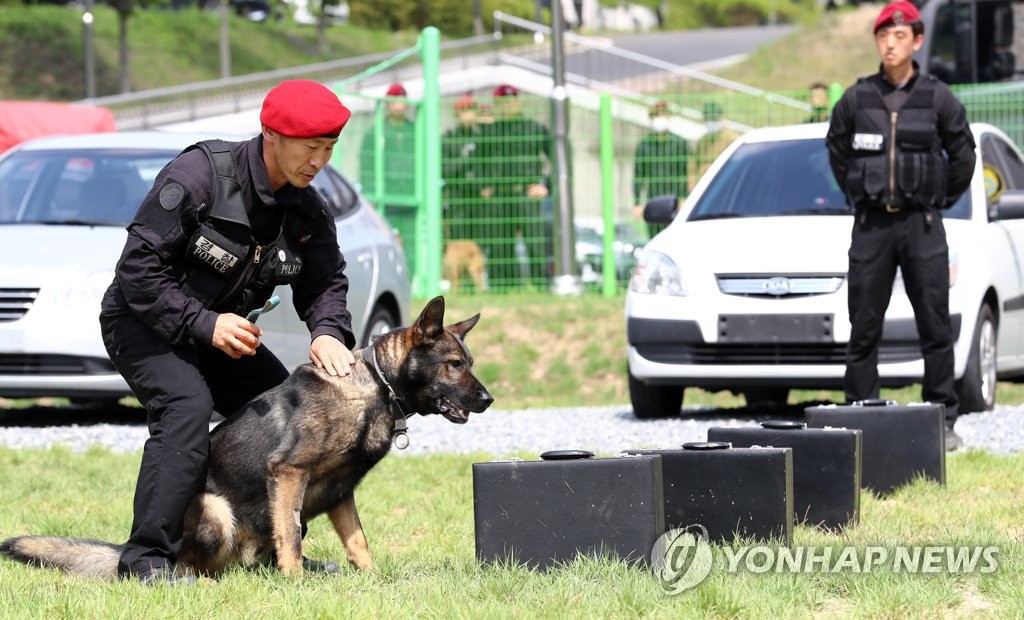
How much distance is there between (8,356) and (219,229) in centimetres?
464

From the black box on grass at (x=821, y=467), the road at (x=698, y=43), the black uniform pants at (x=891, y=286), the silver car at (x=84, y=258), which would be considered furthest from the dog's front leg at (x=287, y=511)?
the road at (x=698, y=43)

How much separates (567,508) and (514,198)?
473 inches

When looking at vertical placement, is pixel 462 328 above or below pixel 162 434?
above

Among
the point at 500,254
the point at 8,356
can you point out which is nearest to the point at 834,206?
the point at 8,356

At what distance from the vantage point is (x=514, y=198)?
652 inches

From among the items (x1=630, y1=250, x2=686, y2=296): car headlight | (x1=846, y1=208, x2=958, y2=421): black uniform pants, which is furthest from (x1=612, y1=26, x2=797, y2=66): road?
(x1=846, y1=208, x2=958, y2=421): black uniform pants

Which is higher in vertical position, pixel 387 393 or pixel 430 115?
pixel 430 115

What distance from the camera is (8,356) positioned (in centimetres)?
894

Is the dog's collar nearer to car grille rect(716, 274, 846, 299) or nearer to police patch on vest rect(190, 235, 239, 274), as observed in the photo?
police patch on vest rect(190, 235, 239, 274)

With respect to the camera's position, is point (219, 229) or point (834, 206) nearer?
point (219, 229)

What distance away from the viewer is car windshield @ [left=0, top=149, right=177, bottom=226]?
379 inches

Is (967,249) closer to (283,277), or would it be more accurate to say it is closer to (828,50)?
(283,277)

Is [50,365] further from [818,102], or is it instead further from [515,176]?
[818,102]

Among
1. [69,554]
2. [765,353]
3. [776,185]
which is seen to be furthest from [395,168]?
[69,554]
